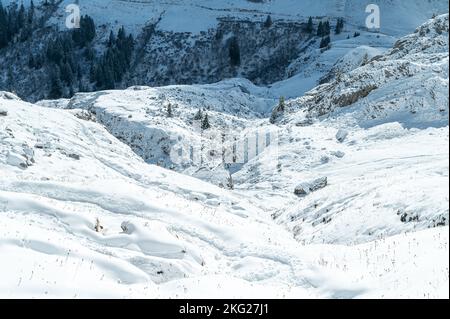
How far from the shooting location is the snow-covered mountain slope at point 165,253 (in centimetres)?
1045

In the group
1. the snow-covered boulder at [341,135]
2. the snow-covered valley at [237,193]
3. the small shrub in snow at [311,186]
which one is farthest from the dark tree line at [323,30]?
Result: the small shrub in snow at [311,186]

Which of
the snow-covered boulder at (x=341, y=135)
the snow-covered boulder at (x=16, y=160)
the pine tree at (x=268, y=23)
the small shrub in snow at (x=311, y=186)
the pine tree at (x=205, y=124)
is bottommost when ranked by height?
the pine tree at (x=205, y=124)

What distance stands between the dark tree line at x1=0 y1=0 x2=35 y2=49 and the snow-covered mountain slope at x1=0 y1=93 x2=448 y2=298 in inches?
2913

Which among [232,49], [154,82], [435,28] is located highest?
[435,28]

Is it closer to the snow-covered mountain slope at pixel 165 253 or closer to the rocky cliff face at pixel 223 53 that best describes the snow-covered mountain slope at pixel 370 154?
the snow-covered mountain slope at pixel 165 253

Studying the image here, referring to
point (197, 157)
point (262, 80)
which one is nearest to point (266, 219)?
point (197, 157)

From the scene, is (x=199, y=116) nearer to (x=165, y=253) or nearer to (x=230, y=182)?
(x=230, y=182)

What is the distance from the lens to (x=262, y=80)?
7656 cm

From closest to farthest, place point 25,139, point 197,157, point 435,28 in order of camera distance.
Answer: point 25,139
point 197,157
point 435,28

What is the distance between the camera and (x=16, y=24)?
89.1 metres

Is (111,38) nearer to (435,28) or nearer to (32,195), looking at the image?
(435,28)

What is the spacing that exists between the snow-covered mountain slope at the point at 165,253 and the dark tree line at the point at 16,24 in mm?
73985
